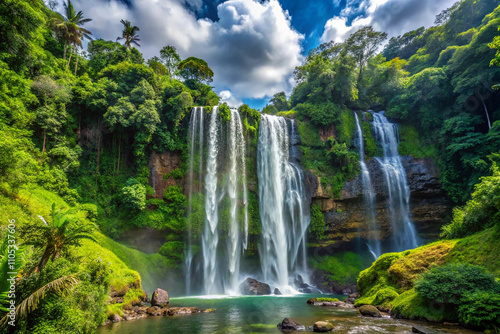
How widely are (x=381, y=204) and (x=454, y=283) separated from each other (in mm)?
19852

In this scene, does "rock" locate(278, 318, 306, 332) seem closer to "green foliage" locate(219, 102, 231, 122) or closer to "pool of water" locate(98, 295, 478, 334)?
"pool of water" locate(98, 295, 478, 334)

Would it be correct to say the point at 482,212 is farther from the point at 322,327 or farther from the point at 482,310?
the point at 322,327

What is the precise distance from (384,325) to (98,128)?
2689 centimetres

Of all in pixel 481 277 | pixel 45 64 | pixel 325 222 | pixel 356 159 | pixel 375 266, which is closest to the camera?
pixel 481 277

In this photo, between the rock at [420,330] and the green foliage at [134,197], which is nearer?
the rock at [420,330]

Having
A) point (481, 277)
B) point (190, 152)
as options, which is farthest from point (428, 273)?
point (190, 152)

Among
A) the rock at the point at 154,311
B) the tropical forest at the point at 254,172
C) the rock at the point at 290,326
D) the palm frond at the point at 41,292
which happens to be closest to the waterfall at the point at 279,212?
the tropical forest at the point at 254,172

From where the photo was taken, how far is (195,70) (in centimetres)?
3669

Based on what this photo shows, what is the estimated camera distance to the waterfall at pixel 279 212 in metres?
24.6

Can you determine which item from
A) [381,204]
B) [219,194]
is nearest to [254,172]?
[219,194]

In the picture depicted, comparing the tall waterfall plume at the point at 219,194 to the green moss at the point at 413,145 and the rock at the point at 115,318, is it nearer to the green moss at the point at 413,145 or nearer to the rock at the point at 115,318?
the rock at the point at 115,318

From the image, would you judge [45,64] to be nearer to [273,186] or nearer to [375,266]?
[273,186]

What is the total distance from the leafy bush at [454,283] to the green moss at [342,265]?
16.9 m

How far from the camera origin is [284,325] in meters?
9.52
